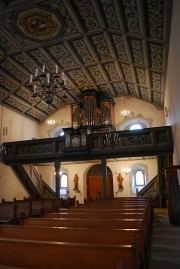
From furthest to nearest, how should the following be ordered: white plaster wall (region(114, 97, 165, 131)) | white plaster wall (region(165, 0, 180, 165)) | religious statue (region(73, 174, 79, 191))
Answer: religious statue (region(73, 174, 79, 191)) < white plaster wall (region(114, 97, 165, 131)) < white plaster wall (region(165, 0, 180, 165))

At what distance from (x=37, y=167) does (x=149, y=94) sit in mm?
9024

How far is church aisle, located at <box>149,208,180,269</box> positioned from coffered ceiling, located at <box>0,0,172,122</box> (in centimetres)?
585

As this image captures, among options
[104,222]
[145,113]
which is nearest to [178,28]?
[104,222]

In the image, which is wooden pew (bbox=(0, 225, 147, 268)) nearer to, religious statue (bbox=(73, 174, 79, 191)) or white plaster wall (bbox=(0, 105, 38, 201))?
white plaster wall (bbox=(0, 105, 38, 201))

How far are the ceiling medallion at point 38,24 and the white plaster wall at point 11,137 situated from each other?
571 cm

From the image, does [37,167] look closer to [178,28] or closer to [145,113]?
[145,113]

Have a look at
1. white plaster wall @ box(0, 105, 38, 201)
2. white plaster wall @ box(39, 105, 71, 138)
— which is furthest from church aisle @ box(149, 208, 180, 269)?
white plaster wall @ box(39, 105, 71, 138)

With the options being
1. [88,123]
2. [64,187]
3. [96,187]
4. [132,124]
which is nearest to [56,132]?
[88,123]

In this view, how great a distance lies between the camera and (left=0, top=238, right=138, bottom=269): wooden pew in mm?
2305

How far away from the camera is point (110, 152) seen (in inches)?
460

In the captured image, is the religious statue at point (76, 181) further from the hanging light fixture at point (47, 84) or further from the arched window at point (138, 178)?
the hanging light fixture at point (47, 84)

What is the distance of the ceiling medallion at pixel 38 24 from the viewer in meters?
8.08

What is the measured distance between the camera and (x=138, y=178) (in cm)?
1563

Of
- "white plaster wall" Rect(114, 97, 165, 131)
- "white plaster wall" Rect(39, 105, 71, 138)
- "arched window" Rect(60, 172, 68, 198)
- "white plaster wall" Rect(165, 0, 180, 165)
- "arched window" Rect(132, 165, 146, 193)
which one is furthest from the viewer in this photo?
"white plaster wall" Rect(39, 105, 71, 138)
